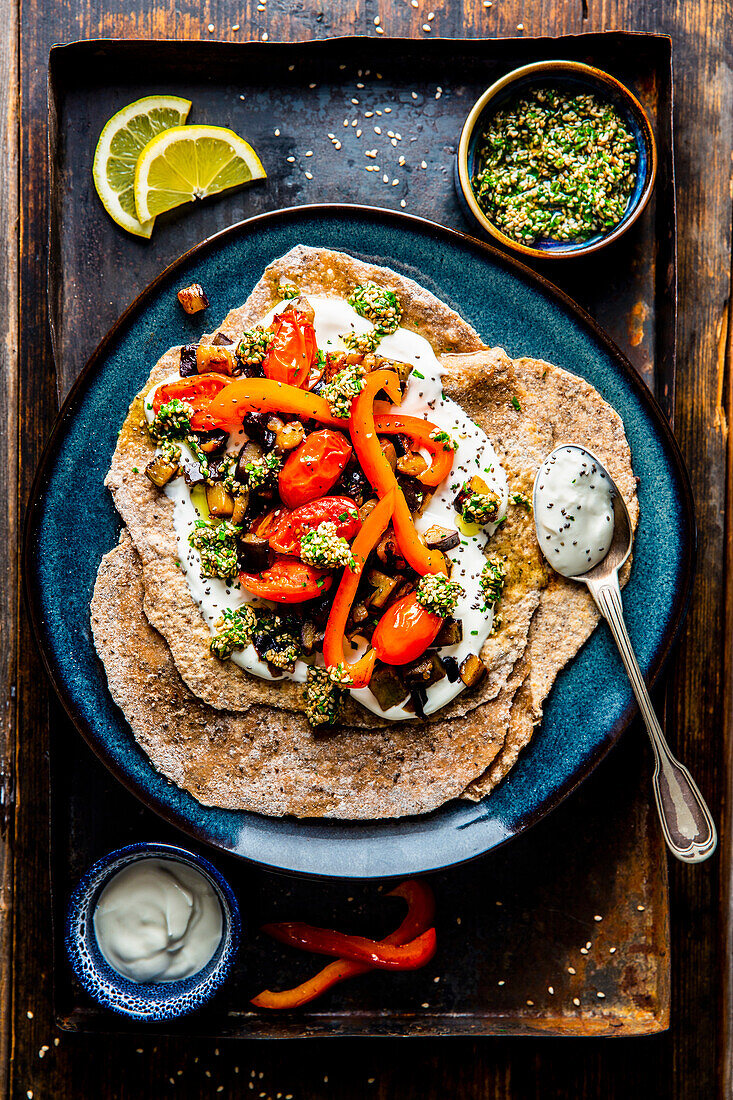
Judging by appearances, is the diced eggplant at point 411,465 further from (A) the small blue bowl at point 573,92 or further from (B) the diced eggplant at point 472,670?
(A) the small blue bowl at point 573,92

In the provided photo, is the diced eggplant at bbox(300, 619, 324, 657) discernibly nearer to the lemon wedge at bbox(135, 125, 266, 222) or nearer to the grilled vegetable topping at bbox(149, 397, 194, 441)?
the grilled vegetable topping at bbox(149, 397, 194, 441)

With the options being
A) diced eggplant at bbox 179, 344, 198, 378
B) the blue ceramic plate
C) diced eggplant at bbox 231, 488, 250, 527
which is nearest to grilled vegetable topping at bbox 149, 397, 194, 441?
diced eggplant at bbox 179, 344, 198, 378

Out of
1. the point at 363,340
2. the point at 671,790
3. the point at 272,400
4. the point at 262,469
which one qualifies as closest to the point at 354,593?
the point at 262,469

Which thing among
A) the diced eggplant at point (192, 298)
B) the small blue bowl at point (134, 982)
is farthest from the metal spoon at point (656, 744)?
the small blue bowl at point (134, 982)

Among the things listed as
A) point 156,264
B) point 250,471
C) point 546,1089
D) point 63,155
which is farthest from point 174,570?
point 546,1089

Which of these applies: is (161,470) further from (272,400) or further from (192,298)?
(192,298)
